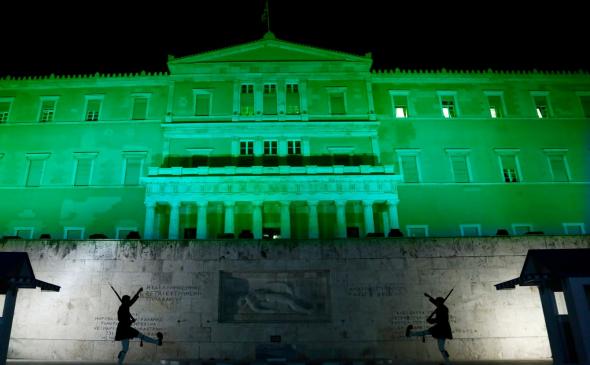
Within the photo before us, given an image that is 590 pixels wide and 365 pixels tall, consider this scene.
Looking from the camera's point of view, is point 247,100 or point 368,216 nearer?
point 368,216

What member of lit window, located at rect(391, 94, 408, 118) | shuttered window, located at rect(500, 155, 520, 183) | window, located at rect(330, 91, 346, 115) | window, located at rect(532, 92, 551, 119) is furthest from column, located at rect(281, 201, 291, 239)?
window, located at rect(532, 92, 551, 119)

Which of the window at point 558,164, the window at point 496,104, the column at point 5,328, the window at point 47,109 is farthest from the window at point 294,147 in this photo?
the column at point 5,328

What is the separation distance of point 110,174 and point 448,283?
24.6 m

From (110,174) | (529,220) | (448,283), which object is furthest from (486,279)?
(110,174)

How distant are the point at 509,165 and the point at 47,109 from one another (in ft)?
117

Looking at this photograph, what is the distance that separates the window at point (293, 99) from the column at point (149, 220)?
1219 cm

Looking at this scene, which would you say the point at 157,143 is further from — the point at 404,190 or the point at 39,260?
the point at 404,190

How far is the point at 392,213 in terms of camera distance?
28.8 metres

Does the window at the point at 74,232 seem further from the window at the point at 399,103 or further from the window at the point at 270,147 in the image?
the window at the point at 399,103

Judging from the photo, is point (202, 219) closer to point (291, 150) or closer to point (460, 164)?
point (291, 150)

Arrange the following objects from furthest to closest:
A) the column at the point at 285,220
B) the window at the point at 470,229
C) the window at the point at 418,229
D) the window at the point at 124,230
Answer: the window at the point at 470,229 → the window at the point at 418,229 → the window at the point at 124,230 → the column at the point at 285,220

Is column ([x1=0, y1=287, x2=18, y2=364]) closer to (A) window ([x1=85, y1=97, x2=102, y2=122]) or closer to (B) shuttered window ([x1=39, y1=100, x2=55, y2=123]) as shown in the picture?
(A) window ([x1=85, y1=97, x2=102, y2=122])

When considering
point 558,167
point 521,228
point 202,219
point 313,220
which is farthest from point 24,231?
point 558,167

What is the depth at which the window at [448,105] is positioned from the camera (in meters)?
34.6
